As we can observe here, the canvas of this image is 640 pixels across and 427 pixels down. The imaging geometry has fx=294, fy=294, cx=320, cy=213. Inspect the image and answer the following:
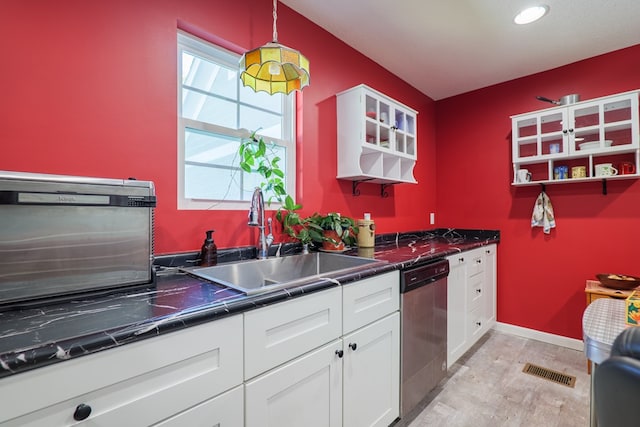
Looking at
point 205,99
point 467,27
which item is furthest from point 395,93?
point 205,99

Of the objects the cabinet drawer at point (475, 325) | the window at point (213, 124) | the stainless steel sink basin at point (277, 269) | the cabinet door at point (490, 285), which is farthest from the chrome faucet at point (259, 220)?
the cabinet door at point (490, 285)

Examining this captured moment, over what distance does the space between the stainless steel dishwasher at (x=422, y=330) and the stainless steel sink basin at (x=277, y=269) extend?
1.04 ft

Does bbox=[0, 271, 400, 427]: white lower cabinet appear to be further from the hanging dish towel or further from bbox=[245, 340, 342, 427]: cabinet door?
the hanging dish towel

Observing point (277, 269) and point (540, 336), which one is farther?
point (540, 336)

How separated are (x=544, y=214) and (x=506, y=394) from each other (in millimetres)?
1639

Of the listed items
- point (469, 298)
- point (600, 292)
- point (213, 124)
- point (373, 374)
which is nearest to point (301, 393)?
point (373, 374)

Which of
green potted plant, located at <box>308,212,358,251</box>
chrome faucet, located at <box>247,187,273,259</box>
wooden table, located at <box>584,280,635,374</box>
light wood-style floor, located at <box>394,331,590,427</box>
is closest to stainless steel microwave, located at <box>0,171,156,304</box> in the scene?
chrome faucet, located at <box>247,187,273,259</box>

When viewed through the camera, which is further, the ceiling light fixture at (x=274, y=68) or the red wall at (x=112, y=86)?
the ceiling light fixture at (x=274, y=68)

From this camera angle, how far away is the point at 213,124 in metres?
1.64

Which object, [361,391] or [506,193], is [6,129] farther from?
[506,193]

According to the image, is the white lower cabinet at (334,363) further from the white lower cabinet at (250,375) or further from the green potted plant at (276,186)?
the green potted plant at (276,186)

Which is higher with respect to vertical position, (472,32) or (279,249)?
(472,32)

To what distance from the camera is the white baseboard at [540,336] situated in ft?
8.43

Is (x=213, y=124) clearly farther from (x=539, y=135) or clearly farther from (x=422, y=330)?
(x=539, y=135)
